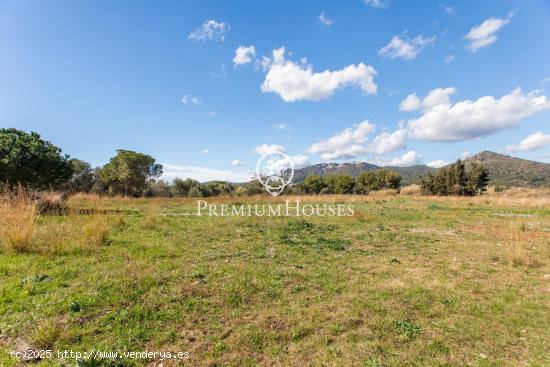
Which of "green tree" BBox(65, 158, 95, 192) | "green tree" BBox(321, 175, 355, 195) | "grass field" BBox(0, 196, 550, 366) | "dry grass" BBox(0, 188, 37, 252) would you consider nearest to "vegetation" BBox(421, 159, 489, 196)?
"green tree" BBox(321, 175, 355, 195)

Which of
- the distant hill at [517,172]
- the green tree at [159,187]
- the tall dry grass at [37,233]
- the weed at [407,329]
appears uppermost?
the distant hill at [517,172]

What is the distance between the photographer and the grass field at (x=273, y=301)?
3.08 meters

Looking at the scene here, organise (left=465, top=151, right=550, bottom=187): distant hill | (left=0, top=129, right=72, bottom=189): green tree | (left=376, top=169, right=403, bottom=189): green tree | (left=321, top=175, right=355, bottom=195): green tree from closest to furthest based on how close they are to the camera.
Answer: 1. (left=0, top=129, right=72, bottom=189): green tree
2. (left=376, top=169, right=403, bottom=189): green tree
3. (left=321, top=175, right=355, bottom=195): green tree
4. (left=465, top=151, right=550, bottom=187): distant hill

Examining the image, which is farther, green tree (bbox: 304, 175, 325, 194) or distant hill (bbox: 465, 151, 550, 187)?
distant hill (bbox: 465, 151, 550, 187)

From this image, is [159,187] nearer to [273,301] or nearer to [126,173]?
[126,173]

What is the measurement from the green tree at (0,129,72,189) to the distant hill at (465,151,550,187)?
10639 centimetres

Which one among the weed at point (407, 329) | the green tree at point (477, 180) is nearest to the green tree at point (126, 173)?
the weed at point (407, 329)

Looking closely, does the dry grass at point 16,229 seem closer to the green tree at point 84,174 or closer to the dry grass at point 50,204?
the dry grass at point 50,204

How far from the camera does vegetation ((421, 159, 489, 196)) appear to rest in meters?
38.6

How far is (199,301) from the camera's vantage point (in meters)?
4.08

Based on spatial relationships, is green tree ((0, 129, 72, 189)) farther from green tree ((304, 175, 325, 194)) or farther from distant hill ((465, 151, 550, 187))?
distant hill ((465, 151, 550, 187))

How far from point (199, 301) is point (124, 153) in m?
39.6

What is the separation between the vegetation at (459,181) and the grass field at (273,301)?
3634 centimetres

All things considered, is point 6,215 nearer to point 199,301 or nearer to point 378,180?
point 199,301
